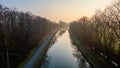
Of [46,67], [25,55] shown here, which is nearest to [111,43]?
[46,67]

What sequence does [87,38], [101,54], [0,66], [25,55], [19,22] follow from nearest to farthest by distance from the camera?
[0,66], [25,55], [101,54], [87,38], [19,22]

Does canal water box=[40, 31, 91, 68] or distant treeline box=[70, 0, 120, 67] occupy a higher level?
distant treeline box=[70, 0, 120, 67]

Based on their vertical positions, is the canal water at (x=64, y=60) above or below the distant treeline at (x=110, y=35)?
below

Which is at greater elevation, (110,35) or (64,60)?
(110,35)

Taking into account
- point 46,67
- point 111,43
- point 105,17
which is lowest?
point 46,67

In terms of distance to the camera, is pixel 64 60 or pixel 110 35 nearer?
pixel 110 35

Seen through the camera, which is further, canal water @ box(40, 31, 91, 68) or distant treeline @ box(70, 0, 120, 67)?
canal water @ box(40, 31, 91, 68)

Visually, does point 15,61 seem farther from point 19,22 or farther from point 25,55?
point 19,22

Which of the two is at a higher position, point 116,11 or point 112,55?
point 116,11

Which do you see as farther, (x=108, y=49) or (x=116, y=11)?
(x=108, y=49)

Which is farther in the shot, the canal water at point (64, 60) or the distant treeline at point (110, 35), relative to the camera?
the canal water at point (64, 60)

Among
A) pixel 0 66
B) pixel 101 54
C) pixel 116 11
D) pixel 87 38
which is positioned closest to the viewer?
pixel 0 66
